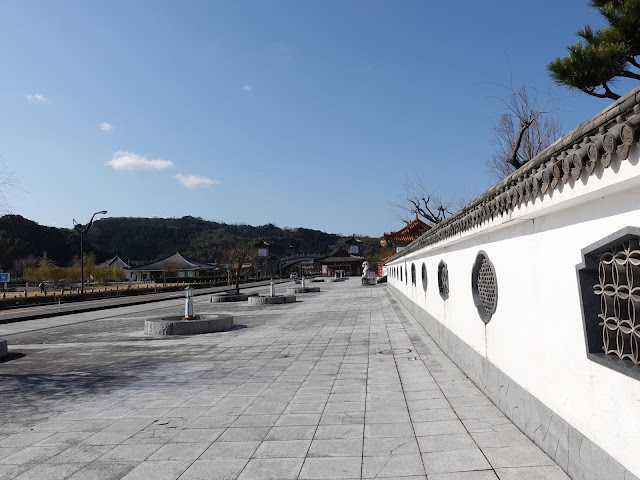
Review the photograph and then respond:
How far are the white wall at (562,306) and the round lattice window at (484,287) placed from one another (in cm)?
12

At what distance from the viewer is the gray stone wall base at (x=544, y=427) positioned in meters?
2.87

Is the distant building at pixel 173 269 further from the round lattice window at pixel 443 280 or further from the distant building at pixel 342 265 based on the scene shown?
the round lattice window at pixel 443 280

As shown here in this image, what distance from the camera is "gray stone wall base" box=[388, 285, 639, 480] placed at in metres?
2.87

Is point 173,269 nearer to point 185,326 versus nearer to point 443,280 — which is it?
point 185,326

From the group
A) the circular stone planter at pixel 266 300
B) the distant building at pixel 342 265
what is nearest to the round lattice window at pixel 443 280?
the circular stone planter at pixel 266 300

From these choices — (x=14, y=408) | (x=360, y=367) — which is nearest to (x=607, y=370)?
(x=360, y=367)

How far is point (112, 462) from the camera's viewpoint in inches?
152

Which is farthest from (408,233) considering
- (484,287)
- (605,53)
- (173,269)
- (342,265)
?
(173,269)

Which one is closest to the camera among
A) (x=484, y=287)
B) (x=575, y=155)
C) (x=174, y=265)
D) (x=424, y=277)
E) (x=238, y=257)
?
(x=575, y=155)

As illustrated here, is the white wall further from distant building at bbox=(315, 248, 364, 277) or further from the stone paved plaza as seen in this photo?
distant building at bbox=(315, 248, 364, 277)

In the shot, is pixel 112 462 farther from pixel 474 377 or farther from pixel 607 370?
pixel 474 377

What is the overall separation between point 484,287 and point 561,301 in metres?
2.40

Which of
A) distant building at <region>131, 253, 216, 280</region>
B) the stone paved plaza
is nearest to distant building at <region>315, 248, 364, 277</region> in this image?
distant building at <region>131, 253, 216, 280</region>

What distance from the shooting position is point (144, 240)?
5261 inches
